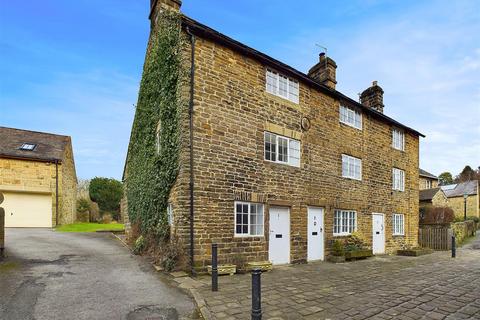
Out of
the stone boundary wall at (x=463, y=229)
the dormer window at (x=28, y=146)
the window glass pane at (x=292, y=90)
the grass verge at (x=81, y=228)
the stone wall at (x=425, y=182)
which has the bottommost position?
the stone boundary wall at (x=463, y=229)

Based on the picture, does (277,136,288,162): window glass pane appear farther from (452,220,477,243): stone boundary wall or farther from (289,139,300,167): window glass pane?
(452,220,477,243): stone boundary wall

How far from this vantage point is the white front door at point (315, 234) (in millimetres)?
13273

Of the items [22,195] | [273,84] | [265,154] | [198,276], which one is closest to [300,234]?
[265,154]

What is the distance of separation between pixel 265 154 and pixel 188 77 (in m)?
4.08

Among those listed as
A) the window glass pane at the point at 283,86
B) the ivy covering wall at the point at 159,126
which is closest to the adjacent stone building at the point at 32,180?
the ivy covering wall at the point at 159,126

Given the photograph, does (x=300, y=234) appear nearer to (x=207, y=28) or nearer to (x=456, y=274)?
(x=456, y=274)

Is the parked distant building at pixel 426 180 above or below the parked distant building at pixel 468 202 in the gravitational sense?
above

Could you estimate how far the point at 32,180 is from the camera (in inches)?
891

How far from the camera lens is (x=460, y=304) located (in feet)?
22.4

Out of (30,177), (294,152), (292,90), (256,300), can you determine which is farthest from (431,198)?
(30,177)

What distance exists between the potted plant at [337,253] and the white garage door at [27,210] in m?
20.5

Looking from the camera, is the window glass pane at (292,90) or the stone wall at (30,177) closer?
the window glass pane at (292,90)

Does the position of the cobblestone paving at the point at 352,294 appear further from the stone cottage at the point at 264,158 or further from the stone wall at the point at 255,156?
the stone cottage at the point at 264,158

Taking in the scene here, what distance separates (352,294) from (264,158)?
5.74 meters
